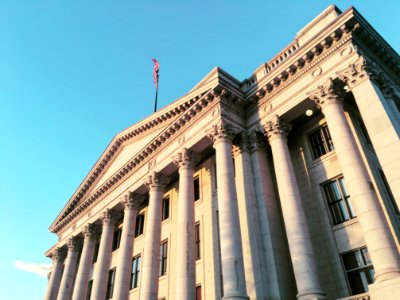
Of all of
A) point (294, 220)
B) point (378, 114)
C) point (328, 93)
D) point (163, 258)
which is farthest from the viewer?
point (163, 258)

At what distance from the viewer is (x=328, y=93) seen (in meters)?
16.8

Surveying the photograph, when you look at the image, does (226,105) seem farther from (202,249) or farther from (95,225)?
(95,225)

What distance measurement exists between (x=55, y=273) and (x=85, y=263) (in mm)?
8812

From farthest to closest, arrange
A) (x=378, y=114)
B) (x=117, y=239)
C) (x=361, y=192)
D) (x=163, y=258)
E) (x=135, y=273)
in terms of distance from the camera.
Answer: (x=117, y=239), (x=135, y=273), (x=163, y=258), (x=378, y=114), (x=361, y=192)

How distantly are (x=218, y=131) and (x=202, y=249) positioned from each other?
7.89 meters

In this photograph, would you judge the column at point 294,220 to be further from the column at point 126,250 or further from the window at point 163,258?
the column at point 126,250

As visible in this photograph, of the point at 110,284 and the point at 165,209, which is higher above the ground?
the point at 165,209

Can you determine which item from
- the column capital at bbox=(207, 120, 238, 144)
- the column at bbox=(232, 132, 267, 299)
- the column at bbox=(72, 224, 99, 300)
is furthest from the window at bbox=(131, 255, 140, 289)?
the column capital at bbox=(207, 120, 238, 144)

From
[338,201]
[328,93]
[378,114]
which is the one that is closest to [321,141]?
[328,93]

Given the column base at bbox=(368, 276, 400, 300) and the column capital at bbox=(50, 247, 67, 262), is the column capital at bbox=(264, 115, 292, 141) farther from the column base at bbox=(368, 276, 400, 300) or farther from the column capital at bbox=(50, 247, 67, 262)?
the column capital at bbox=(50, 247, 67, 262)

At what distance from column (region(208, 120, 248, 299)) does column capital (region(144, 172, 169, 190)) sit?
20.6 ft

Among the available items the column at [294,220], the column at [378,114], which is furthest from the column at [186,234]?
the column at [378,114]

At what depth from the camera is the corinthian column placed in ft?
101

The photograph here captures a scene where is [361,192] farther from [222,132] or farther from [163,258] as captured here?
[163,258]
